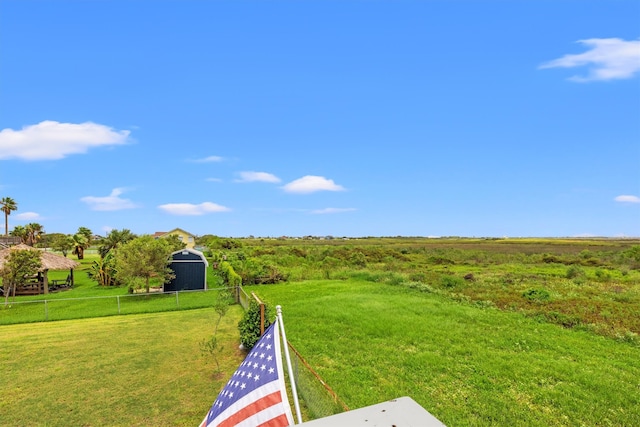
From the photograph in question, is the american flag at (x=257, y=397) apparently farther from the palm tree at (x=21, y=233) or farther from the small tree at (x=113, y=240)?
the palm tree at (x=21, y=233)

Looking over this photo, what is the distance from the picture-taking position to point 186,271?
80.6 feet

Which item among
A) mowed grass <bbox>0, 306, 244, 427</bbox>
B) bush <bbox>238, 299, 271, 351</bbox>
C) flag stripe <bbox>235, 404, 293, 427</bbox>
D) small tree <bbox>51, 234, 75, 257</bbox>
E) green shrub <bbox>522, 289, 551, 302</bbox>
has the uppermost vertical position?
small tree <bbox>51, 234, 75, 257</bbox>

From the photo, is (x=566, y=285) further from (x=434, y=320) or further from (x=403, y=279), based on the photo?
(x=434, y=320)

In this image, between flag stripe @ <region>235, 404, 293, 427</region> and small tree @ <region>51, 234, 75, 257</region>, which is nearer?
flag stripe @ <region>235, 404, 293, 427</region>

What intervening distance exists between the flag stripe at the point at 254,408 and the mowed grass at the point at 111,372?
4479 millimetres

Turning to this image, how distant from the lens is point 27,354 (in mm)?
11500

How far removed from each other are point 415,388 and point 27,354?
1271 centimetres

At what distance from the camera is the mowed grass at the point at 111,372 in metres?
7.41

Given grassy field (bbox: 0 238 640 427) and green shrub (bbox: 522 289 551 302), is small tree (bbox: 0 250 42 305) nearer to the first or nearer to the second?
grassy field (bbox: 0 238 640 427)

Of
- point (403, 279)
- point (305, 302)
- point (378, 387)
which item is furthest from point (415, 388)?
point (403, 279)

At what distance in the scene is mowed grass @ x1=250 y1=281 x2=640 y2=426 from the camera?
24.0ft

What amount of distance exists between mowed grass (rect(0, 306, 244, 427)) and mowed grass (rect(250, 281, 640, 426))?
128 inches

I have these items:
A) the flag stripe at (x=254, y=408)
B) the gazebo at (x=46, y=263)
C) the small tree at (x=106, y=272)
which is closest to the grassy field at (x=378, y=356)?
the flag stripe at (x=254, y=408)

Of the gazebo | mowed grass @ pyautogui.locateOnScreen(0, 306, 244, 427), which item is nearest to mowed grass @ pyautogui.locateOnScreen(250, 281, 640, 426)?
mowed grass @ pyautogui.locateOnScreen(0, 306, 244, 427)
